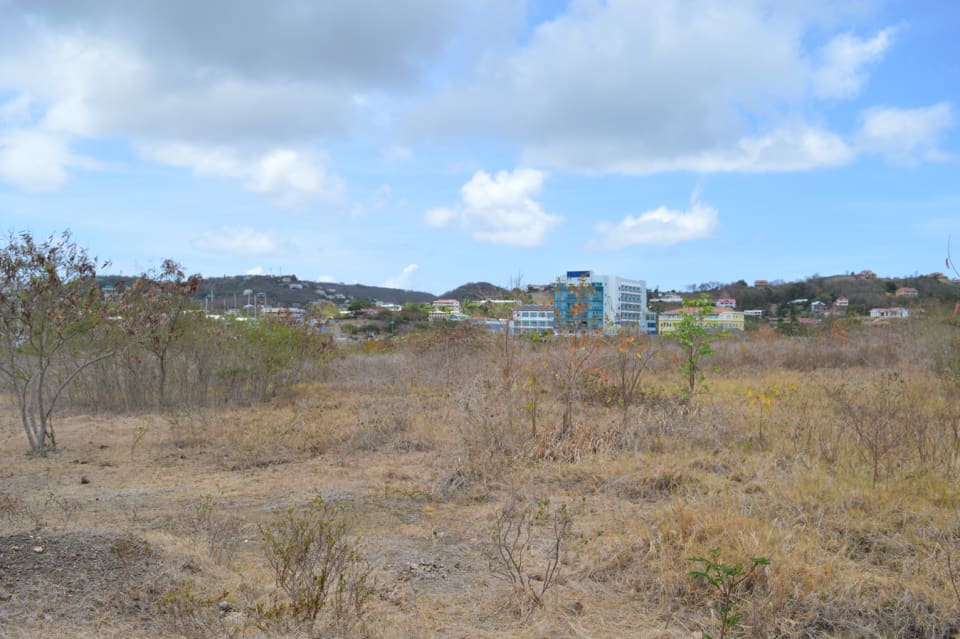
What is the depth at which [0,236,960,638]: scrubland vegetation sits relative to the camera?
135 inches

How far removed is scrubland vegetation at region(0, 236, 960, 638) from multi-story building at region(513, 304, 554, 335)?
10.9 inches

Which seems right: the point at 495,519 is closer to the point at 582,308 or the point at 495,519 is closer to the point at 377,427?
A: the point at 377,427

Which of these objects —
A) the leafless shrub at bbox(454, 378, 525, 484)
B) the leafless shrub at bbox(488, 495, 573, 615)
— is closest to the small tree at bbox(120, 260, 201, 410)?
the leafless shrub at bbox(454, 378, 525, 484)

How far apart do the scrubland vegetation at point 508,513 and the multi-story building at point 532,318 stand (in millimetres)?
278

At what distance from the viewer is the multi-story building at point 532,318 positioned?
30.8 ft

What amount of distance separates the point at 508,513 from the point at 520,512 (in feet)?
1.23

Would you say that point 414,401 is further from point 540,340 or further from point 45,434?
point 45,434

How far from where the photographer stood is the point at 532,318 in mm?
9656

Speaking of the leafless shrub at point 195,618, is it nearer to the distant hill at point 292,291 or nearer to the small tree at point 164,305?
the small tree at point 164,305

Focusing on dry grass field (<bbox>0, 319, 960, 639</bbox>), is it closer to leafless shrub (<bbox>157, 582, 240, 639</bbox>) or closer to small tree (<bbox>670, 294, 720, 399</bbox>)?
leafless shrub (<bbox>157, 582, 240, 639</bbox>)

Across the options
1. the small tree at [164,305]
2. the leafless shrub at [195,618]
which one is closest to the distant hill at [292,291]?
the small tree at [164,305]

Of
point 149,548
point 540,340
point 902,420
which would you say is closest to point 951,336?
point 902,420

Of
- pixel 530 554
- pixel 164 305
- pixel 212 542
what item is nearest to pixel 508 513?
pixel 530 554

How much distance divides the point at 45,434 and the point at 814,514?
8.78 meters
